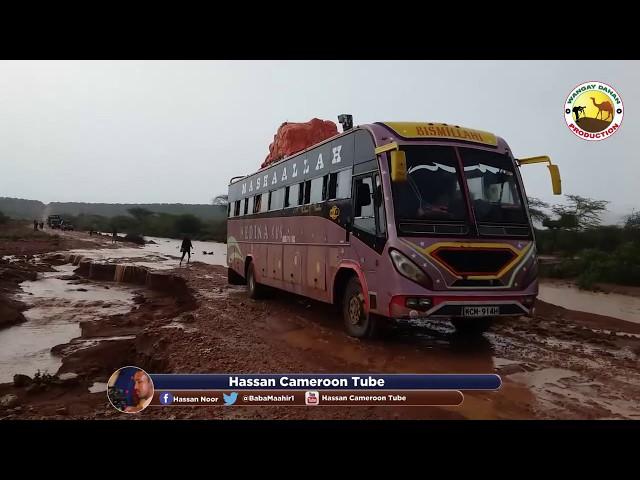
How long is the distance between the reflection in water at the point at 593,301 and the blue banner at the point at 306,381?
766 centimetres

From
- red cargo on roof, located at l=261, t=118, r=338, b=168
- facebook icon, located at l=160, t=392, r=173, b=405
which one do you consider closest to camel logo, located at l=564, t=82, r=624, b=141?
facebook icon, located at l=160, t=392, r=173, b=405

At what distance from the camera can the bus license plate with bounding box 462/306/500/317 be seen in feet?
15.8

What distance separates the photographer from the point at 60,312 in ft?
30.7

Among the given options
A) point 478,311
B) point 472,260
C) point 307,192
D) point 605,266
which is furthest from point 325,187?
point 605,266

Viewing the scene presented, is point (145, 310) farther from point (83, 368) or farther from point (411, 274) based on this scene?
point (411, 274)


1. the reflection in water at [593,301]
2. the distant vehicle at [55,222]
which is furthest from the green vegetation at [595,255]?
the distant vehicle at [55,222]

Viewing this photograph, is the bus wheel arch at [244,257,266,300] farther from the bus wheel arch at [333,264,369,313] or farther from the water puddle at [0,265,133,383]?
the bus wheel arch at [333,264,369,313]

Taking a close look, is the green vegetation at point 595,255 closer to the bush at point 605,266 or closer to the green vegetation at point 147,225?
the bush at point 605,266

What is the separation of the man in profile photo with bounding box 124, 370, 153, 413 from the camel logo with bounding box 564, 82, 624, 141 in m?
3.99

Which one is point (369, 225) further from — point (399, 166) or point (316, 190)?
point (316, 190)

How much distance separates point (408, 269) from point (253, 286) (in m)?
6.54

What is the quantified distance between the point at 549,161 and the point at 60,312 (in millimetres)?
9527

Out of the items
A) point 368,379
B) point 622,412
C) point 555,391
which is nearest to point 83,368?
point 368,379

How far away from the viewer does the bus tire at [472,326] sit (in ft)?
21.5
